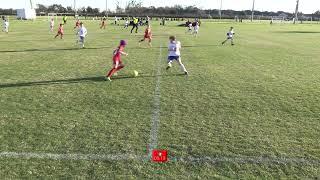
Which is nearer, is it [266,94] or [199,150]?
[199,150]

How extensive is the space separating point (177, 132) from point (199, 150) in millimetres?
983

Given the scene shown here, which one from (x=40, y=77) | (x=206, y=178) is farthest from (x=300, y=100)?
(x=40, y=77)

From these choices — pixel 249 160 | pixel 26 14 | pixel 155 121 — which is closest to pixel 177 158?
pixel 249 160

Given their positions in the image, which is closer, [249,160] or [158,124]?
[249,160]

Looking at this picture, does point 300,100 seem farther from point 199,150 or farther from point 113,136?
point 113,136

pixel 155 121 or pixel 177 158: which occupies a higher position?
pixel 155 121

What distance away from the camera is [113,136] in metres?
6.93

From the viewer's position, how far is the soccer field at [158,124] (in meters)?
5.68

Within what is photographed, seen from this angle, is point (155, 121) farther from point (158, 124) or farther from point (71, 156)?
point (71, 156)

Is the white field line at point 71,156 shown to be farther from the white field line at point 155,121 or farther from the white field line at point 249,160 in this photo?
the white field line at point 249,160

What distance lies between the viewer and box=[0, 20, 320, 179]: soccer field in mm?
5680

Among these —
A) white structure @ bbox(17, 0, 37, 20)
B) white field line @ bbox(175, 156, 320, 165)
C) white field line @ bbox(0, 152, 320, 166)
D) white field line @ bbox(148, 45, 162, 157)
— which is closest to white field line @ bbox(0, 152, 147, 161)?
white field line @ bbox(0, 152, 320, 166)

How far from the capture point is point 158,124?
7.69 metres

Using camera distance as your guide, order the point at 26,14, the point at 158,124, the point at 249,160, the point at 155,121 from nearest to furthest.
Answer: the point at 249,160, the point at 158,124, the point at 155,121, the point at 26,14
